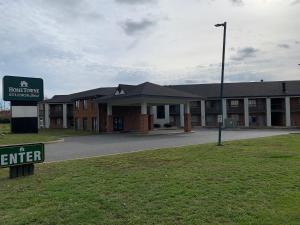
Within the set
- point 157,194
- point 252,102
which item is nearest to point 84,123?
point 252,102

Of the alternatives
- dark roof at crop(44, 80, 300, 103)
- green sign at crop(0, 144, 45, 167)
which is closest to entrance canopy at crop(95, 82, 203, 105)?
dark roof at crop(44, 80, 300, 103)

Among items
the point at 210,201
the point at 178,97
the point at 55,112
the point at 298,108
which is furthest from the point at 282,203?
the point at 55,112

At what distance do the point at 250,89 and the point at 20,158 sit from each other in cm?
5424

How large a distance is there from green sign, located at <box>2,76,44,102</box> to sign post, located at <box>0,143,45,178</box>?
76.6ft

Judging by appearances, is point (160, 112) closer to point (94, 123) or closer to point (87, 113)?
point (87, 113)

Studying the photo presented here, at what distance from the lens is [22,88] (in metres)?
34.3

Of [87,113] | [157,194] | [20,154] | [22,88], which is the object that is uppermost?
[22,88]

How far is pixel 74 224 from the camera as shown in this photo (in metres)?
6.00

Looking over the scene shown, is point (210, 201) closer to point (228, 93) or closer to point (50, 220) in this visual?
point (50, 220)

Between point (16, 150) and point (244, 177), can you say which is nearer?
point (244, 177)

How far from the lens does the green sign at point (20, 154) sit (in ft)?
33.8

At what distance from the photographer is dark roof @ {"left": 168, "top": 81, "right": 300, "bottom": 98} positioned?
2263 inches

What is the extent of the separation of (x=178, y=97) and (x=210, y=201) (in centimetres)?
3015

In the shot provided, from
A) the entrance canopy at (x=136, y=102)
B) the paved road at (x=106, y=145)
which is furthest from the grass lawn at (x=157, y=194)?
the entrance canopy at (x=136, y=102)
